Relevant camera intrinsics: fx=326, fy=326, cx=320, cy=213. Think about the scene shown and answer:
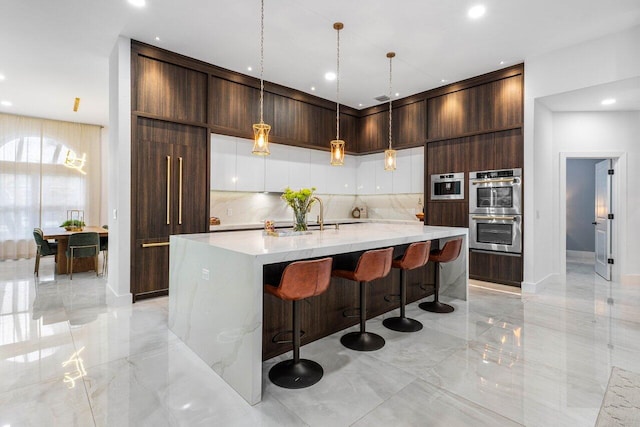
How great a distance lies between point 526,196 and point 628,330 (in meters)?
1.99

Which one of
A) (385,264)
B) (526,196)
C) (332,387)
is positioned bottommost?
(332,387)

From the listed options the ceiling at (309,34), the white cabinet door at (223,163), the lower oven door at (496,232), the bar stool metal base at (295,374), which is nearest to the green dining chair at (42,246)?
the ceiling at (309,34)

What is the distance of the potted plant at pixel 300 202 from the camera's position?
3.14m

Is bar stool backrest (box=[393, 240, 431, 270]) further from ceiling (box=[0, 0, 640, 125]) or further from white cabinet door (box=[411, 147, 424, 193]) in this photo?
white cabinet door (box=[411, 147, 424, 193])

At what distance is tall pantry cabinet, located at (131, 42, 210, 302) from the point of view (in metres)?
4.10

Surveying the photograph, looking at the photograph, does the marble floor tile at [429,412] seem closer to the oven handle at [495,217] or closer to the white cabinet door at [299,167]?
the oven handle at [495,217]

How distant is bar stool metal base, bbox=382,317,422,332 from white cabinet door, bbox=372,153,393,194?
3596 mm

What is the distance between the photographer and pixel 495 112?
4930 millimetres

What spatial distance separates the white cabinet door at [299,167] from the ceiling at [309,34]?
1.23m

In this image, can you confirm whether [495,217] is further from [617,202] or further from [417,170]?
[617,202]

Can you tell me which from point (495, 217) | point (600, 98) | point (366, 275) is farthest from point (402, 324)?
point (600, 98)

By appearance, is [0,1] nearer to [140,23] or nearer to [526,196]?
[140,23]

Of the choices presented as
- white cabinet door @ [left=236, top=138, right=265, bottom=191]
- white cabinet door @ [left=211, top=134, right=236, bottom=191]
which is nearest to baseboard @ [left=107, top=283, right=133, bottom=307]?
white cabinet door @ [left=211, top=134, right=236, bottom=191]

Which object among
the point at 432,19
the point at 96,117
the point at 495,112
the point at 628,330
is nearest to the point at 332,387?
the point at 628,330
